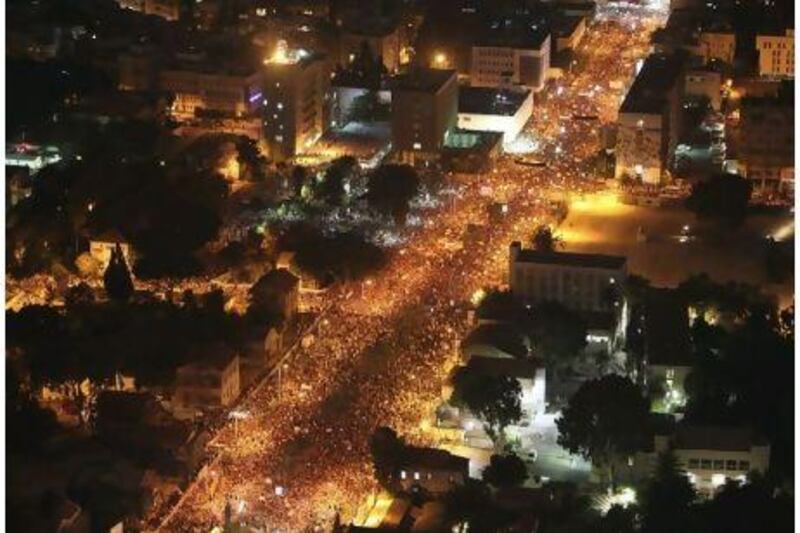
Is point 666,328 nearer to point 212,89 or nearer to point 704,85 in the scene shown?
point 704,85

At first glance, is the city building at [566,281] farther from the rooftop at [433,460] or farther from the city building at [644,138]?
the city building at [644,138]

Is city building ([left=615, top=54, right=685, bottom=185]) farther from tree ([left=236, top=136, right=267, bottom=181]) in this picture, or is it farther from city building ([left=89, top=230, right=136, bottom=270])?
city building ([left=89, top=230, right=136, bottom=270])

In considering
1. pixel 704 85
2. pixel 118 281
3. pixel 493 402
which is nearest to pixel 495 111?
pixel 704 85

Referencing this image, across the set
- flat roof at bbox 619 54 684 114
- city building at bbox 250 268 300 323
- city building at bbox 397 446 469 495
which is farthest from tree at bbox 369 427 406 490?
flat roof at bbox 619 54 684 114

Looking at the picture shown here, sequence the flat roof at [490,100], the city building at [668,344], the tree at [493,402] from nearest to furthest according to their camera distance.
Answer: the tree at [493,402], the city building at [668,344], the flat roof at [490,100]

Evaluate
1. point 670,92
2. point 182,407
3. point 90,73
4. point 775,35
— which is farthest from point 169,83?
point 182,407

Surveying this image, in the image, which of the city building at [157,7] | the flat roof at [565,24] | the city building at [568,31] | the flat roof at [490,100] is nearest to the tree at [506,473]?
the flat roof at [490,100]
